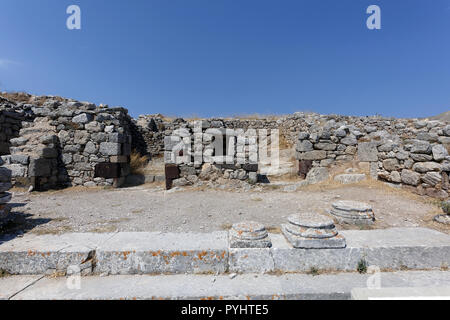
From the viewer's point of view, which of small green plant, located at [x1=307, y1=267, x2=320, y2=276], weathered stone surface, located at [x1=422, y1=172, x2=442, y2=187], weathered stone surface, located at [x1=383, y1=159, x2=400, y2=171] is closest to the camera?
small green plant, located at [x1=307, y1=267, x2=320, y2=276]

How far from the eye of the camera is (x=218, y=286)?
6.90 feet

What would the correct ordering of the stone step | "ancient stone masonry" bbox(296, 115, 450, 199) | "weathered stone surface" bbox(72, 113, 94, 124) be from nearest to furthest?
the stone step, "ancient stone masonry" bbox(296, 115, 450, 199), "weathered stone surface" bbox(72, 113, 94, 124)

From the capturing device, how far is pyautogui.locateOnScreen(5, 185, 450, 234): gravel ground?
10.9 ft

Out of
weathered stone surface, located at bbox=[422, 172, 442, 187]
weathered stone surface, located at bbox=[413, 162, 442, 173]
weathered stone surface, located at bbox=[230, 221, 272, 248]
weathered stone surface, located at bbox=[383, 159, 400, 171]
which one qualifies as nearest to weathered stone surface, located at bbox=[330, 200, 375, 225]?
weathered stone surface, located at bbox=[230, 221, 272, 248]

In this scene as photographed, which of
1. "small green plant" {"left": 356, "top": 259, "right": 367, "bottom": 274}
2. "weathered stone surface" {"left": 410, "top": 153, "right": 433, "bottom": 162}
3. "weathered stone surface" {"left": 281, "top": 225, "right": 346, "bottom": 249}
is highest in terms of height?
"weathered stone surface" {"left": 410, "top": 153, "right": 433, "bottom": 162}

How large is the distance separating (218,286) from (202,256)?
38 centimetres

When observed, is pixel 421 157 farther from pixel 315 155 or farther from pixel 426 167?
pixel 315 155

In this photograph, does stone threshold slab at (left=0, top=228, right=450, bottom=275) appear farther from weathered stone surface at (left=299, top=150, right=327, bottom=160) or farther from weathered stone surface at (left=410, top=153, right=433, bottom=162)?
weathered stone surface at (left=299, top=150, right=327, bottom=160)

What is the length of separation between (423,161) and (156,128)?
41.7 ft

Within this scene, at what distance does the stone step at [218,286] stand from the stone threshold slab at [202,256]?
9 centimetres

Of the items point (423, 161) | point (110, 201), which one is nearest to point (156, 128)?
point (110, 201)

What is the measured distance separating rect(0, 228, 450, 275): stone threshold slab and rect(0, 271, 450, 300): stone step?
9 cm

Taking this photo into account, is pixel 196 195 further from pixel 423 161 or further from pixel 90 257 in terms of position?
pixel 423 161

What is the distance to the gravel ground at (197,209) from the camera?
10.9ft
